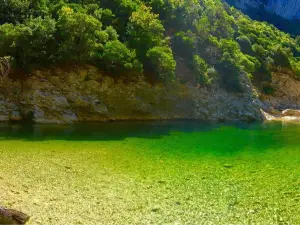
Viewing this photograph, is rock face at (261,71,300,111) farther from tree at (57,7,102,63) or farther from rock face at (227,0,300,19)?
rock face at (227,0,300,19)

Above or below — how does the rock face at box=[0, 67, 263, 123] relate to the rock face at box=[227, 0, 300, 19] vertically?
below

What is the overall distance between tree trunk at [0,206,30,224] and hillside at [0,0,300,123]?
29.2m

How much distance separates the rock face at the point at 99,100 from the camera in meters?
40.0

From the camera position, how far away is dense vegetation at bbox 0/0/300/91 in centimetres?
4094

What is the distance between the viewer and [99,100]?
44.4m

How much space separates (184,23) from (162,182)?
45794mm

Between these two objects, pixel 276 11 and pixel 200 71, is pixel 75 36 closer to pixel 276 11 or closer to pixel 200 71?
pixel 200 71

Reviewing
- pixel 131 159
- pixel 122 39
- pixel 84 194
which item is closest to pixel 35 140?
pixel 131 159

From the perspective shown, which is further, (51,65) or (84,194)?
(51,65)

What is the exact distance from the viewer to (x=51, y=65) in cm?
4319

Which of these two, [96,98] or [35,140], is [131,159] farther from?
[96,98]

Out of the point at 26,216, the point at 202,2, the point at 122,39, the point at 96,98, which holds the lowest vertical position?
the point at 26,216

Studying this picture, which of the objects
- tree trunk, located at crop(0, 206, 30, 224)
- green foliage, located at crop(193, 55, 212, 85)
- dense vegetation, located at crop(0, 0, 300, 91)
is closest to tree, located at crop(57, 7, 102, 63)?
A: dense vegetation, located at crop(0, 0, 300, 91)

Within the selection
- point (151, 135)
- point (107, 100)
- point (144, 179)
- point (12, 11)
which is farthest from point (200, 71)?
point (144, 179)
